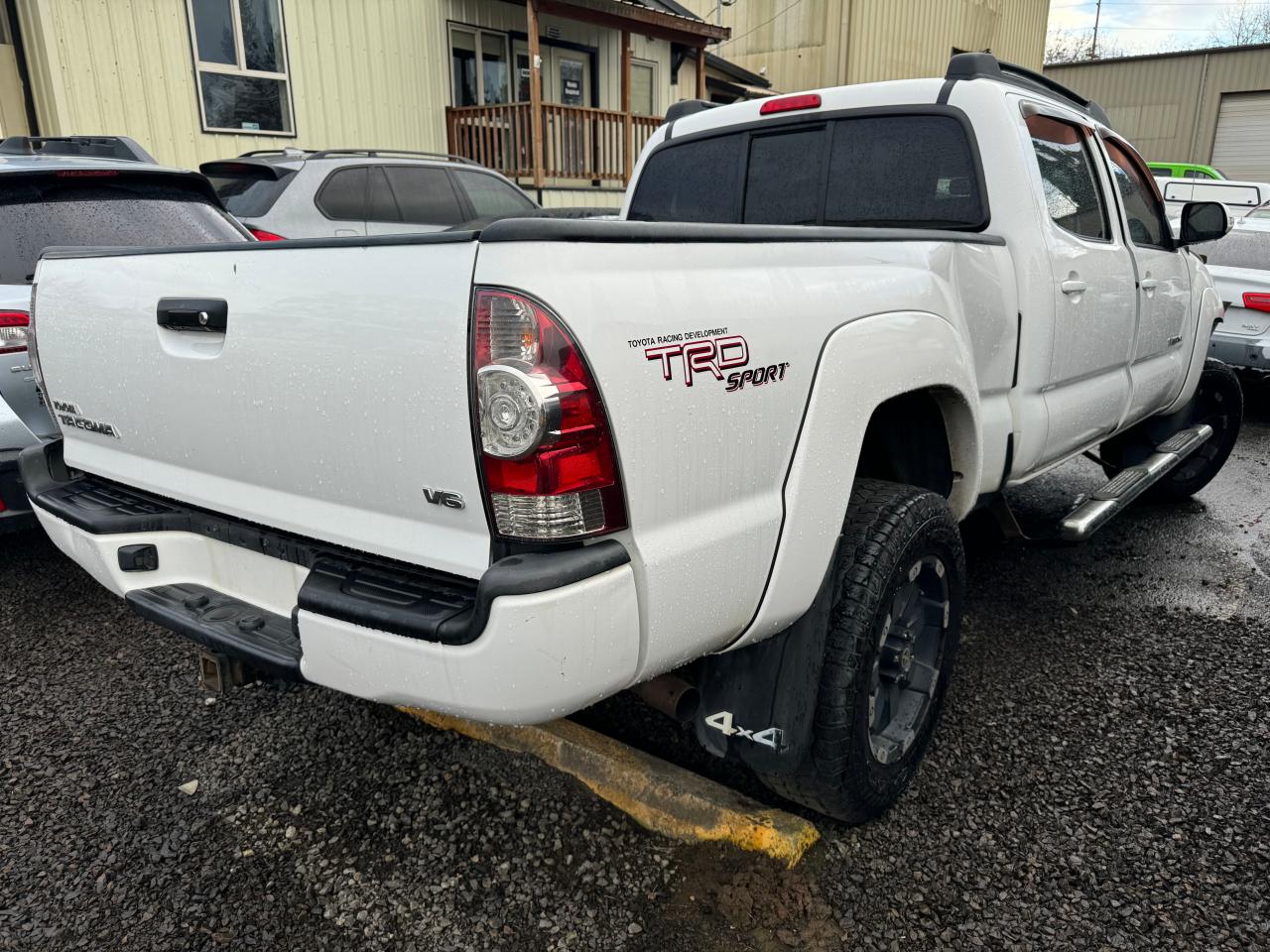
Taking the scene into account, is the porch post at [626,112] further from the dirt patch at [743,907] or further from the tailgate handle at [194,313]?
the dirt patch at [743,907]

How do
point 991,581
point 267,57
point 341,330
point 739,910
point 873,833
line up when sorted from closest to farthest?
point 341,330
point 739,910
point 873,833
point 991,581
point 267,57

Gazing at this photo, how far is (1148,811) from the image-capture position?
2594 millimetres

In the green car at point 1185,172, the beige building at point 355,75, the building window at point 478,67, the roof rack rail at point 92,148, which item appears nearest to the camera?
the roof rack rail at point 92,148

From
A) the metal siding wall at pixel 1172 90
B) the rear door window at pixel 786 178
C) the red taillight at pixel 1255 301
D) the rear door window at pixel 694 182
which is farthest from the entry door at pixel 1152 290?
the metal siding wall at pixel 1172 90

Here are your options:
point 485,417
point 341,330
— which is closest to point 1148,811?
point 485,417

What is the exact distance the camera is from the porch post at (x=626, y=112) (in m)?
15.2

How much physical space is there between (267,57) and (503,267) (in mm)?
11693

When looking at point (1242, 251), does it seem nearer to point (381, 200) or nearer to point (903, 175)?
point (903, 175)

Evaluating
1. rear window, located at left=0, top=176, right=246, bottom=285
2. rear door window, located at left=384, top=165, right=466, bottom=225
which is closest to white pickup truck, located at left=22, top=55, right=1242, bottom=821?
rear window, located at left=0, top=176, right=246, bottom=285

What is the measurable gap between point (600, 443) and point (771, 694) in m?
0.89

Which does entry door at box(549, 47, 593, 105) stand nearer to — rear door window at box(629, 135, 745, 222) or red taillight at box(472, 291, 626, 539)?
rear door window at box(629, 135, 745, 222)

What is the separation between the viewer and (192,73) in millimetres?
10719

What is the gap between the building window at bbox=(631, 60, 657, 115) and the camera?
17.7m

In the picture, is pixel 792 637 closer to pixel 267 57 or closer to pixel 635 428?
pixel 635 428
